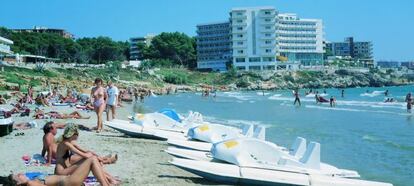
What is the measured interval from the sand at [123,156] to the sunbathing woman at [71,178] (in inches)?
69.1

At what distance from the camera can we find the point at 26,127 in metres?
18.2

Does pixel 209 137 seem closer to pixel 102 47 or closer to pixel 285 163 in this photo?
pixel 285 163

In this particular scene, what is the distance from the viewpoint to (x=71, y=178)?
24.2ft

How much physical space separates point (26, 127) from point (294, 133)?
35.0 feet

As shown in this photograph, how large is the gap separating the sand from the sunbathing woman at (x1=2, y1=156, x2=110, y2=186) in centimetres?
176

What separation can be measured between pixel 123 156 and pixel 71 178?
528 cm

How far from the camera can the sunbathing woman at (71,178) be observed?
7.16 m

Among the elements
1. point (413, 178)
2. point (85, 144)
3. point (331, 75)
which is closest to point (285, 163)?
point (413, 178)

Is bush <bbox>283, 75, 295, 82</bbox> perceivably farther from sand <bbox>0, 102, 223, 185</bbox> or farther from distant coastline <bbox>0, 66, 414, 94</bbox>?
sand <bbox>0, 102, 223, 185</bbox>

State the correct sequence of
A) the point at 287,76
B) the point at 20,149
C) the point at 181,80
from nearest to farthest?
the point at 20,149, the point at 181,80, the point at 287,76

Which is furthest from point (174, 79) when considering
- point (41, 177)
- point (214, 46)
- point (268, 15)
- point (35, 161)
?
point (41, 177)

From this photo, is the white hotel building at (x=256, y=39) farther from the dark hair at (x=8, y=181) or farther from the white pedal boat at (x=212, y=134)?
the dark hair at (x=8, y=181)

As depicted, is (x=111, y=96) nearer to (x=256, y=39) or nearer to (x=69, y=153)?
(x=69, y=153)

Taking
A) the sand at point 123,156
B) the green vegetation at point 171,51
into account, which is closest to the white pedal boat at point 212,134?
the sand at point 123,156
